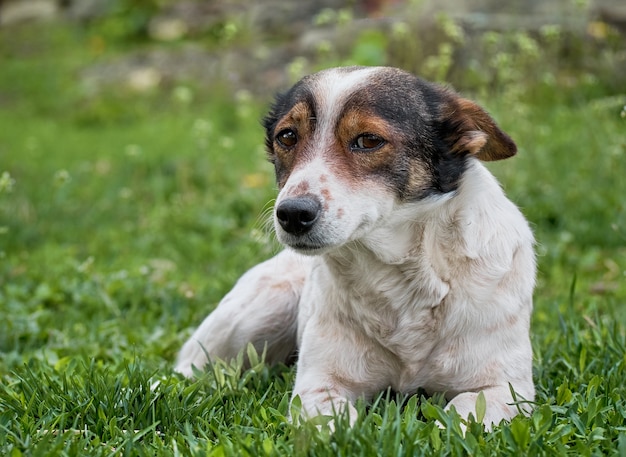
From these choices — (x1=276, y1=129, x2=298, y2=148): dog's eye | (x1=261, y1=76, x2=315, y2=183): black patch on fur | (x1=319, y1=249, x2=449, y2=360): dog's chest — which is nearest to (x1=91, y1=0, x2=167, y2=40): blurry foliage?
(x1=261, y1=76, x2=315, y2=183): black patch on fur

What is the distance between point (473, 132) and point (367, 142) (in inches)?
16.8

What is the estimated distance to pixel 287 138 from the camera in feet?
10.9

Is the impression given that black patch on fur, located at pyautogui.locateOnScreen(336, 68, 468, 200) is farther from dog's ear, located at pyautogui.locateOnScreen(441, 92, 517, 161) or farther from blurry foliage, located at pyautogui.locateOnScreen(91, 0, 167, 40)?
blurry foliage, located at pyautogui.locateOnScreen(91, 0, 167, 40)

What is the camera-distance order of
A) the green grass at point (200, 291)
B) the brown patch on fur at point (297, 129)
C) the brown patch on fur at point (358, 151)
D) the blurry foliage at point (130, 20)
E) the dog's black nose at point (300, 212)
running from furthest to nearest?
the blurry foliage at point (130, 20) < the brown patch on fur at point (297, 129) < the brown patch on fur at point (358, 151) < the dog's black nose at point (300, 212) < the green grass at point (200, 291)

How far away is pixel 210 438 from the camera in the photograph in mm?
2951

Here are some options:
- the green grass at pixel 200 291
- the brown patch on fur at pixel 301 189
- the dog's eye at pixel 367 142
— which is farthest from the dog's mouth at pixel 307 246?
the green grass at pixel 200 291

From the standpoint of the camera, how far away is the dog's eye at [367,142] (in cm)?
314

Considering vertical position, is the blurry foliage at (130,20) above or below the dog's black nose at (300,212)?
below

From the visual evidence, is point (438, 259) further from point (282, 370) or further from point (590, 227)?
point (590, 227)

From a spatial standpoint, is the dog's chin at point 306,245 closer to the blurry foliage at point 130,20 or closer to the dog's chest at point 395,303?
the dog's chest at point 395,303

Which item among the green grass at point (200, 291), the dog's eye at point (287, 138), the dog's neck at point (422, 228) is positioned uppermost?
the dog's eye at point (287, 138)

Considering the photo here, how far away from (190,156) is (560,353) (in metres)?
6.04

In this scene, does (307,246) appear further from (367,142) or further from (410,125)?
(410,125)

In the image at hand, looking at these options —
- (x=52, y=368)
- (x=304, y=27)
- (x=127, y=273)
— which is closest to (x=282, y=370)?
(x=52, y=368)
